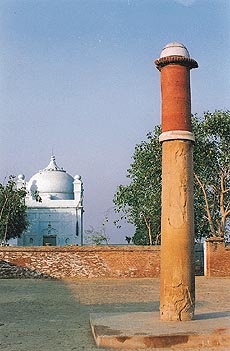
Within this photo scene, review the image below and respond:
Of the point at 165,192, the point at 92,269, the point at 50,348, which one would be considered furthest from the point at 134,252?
the point at 50,348

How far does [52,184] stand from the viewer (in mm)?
43375

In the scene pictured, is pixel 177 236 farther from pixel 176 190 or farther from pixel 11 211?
pixel 11 211

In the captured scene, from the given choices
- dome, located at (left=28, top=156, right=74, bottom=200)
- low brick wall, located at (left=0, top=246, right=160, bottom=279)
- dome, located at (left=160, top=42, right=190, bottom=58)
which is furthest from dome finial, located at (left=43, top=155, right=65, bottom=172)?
dome, located at (left=160, top=42, right=190, bottom=58)

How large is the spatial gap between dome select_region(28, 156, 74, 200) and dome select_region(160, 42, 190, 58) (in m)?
35.2

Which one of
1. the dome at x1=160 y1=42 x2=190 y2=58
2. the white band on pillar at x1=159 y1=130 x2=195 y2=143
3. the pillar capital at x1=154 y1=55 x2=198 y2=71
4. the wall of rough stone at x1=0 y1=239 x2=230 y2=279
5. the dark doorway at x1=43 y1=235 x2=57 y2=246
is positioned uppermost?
the dome at x1=160 y1=42 x2=190 y2=58

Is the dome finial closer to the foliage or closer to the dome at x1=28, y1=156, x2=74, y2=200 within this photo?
the dome at x1=28, y1=156, x2=74, y2=200

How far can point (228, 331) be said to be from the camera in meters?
6.48

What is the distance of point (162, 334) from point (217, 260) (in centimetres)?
1387

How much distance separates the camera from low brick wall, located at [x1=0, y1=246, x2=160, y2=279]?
19469 mm

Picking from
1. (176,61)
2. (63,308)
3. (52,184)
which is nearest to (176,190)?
(176,61)

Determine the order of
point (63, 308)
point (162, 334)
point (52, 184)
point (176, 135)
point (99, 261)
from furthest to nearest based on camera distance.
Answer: point (52, 184) → point (99, 261) → point (63, 308) → point (176, 135) → point (162, 334)

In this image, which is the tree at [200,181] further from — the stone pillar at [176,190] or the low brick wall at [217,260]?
the stone pillar at [176,190]

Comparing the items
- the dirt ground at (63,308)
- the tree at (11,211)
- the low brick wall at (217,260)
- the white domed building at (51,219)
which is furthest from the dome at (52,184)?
the dirt ground at (63,308)

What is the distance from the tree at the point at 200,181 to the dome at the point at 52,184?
13.9m
